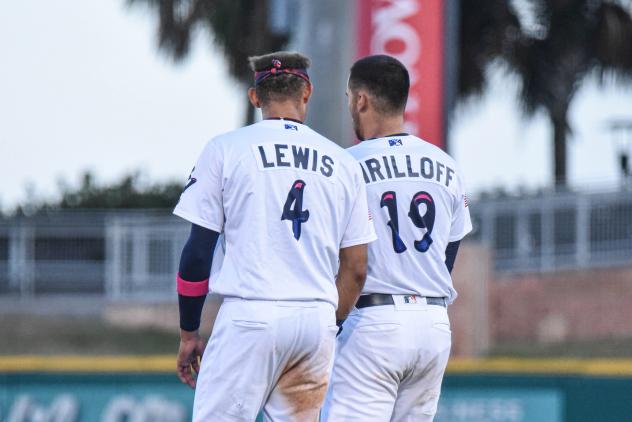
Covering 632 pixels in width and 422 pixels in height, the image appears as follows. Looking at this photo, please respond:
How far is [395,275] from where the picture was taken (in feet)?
17.4

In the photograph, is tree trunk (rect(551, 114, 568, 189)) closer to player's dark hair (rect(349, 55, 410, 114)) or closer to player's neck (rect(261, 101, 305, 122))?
player's dark hair (rect(349, 55, 410, 114))

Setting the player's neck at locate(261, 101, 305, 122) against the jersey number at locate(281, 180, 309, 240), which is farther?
the player's neck at locate(261, 101, 305, 122)

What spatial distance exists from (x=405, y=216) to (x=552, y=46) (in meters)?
20.3

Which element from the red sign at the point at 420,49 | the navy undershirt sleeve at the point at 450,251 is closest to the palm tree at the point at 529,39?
the red sign at the point at 420,49

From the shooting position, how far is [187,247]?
4.88 metres

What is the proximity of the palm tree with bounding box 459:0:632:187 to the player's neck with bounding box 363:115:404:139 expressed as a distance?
19.4 meters

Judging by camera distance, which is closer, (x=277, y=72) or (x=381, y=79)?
(x=277, y=72)

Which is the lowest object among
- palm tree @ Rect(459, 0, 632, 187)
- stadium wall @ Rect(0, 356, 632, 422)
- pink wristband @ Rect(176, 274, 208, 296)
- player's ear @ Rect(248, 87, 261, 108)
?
stadium wall @ Rect(0, 356, 632, 422)

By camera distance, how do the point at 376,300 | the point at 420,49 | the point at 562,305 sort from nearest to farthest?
the point at 376,300 → the point at 420,49 → the point at 562,305

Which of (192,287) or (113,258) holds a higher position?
(192,287)

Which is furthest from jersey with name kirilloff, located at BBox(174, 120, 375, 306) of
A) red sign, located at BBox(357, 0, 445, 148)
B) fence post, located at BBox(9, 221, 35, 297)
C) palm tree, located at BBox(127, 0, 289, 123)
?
palm tree, located at BBox(127, 0, 289, 123)

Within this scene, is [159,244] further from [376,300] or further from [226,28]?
[376,300]

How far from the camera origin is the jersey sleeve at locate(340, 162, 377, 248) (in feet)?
16.5

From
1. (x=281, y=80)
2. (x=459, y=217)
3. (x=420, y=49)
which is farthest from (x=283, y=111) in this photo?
(x=420, y=49)
